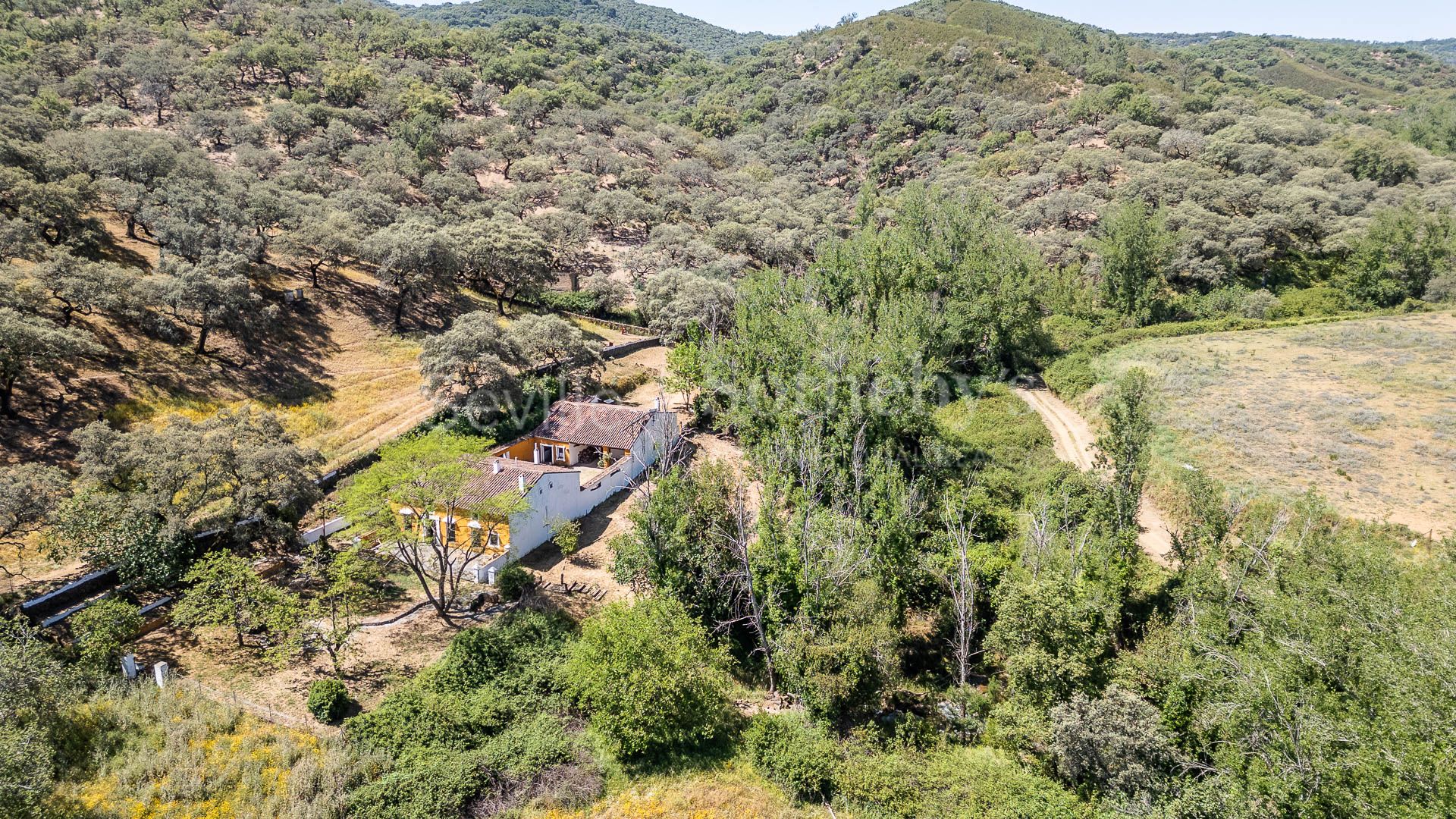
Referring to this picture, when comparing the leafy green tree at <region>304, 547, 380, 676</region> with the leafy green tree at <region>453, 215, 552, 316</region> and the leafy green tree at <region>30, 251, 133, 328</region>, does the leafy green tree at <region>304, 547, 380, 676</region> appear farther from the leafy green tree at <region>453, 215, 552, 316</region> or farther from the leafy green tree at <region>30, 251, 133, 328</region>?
the leafy green tree at <region>453, 215, 552, 316</region>

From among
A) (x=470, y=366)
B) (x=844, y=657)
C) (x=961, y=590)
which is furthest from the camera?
(x=470, y=366)

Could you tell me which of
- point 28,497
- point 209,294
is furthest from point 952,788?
point 209,294

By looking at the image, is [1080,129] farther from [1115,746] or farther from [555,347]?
[1115,746]

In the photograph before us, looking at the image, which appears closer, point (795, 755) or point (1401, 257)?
point (795, 755)

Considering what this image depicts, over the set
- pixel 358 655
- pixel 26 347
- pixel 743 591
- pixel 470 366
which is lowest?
pixel 358 655

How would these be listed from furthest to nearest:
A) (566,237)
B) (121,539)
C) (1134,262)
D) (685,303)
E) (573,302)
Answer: (566,237) < (573,302) < (1134,262) < (685,303) < (121,539)

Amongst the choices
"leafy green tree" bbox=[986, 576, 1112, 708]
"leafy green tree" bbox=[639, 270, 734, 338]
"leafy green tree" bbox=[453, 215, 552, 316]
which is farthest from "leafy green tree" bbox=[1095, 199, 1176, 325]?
"leafy green tree" bbox=[453, 215, 552, 316]

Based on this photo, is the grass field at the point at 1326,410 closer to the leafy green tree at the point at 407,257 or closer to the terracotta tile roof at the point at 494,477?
the terracotta tile roof at the point at 494,477
